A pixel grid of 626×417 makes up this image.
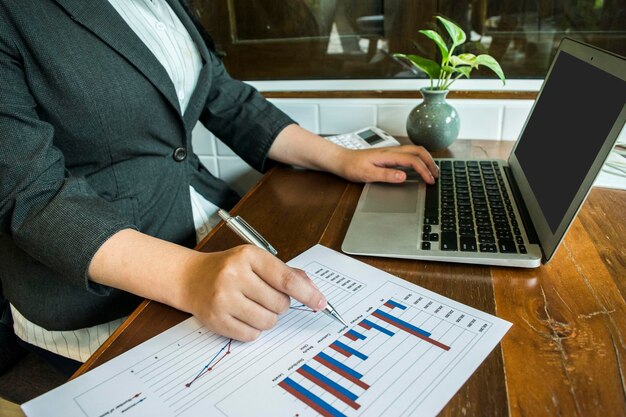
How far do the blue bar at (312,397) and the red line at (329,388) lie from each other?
0.04 ft

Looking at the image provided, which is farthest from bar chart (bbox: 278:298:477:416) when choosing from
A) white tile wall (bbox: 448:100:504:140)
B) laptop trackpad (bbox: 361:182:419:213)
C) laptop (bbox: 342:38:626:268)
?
white tile wall (bbox: 448:100:504:140)

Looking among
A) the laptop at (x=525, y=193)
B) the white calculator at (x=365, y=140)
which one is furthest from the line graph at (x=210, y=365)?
the white calculator at (x=365, y=140)

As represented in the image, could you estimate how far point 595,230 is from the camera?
68cm

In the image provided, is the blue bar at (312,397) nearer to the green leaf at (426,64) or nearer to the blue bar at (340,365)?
the blue bar at (340,365)

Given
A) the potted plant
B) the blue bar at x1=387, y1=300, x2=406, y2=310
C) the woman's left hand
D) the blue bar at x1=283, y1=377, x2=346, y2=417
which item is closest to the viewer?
the blue bar at x1=283, y1=377, x2=346, y2=417

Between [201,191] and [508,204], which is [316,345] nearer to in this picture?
[508,204]

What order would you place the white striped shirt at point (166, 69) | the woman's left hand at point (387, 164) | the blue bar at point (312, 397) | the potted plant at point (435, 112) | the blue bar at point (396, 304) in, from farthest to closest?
the potted plant at point (435, 112), the woman's left hand at point (387, 164), the white striped shirt at point (166, 69), the blue bar at point (396, 304), the blue bar at point (312, 397)

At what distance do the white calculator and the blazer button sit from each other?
34 centimetres

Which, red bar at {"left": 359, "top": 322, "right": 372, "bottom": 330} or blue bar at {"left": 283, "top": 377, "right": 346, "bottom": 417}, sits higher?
blue bar at {"left": 283, "top": 377, "right": 346, "bottom": 417}

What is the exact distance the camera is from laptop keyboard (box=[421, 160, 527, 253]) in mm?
610

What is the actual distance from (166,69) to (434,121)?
50 centimetres

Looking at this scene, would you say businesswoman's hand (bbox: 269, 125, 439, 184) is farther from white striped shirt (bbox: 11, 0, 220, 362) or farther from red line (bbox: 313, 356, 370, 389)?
red line (bbox: 313, 356, 370, 389)

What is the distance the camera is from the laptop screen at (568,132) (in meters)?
0.54

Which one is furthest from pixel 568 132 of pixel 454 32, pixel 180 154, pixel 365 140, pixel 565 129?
pixel 180 154
